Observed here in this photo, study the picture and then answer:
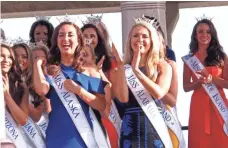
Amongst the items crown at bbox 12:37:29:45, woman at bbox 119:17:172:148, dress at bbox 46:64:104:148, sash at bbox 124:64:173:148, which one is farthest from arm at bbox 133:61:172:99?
crown at bbox 12:37:29:45

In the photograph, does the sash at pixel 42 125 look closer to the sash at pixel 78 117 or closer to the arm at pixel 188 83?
the sash at pixel 78 117

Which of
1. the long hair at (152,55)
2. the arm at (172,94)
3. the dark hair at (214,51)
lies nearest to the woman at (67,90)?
the long hair at (152,55)

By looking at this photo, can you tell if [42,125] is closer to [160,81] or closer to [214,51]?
[160,81]

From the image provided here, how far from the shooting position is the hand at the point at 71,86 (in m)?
8.17

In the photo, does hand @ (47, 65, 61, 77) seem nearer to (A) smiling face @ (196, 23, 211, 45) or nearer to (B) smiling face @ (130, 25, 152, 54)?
(B) smiling face @ (130, 25, 152, 54)

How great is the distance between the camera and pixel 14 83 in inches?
335

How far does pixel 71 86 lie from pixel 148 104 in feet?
2.03

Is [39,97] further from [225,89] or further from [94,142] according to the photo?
[225,89]

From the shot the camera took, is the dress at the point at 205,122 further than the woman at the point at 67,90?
Yes

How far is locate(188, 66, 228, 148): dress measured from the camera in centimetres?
958

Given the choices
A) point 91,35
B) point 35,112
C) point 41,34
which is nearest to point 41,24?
point 41,34

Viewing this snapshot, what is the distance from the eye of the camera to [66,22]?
27.5ft

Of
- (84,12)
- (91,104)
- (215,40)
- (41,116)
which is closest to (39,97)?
(41,116)

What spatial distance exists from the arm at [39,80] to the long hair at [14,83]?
29 centimetres
